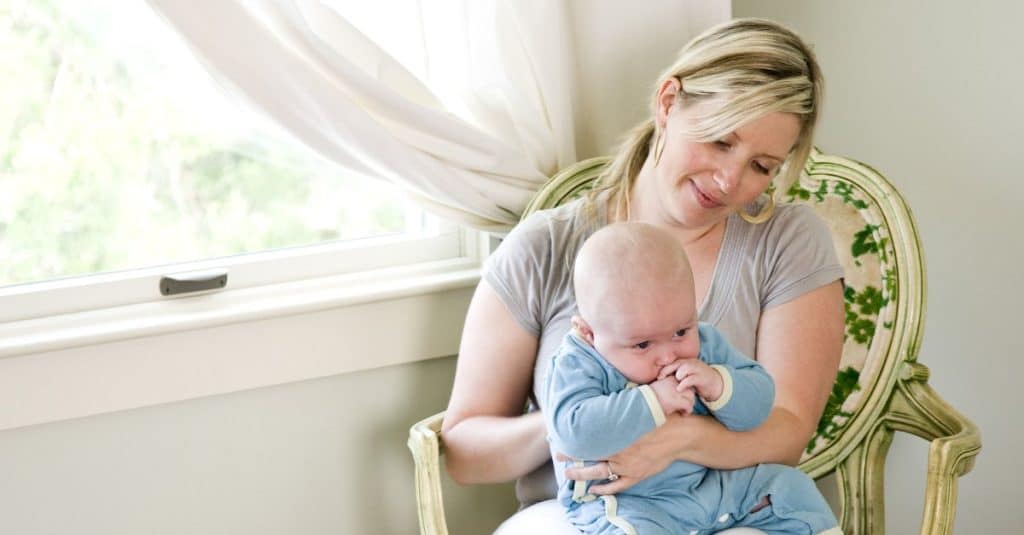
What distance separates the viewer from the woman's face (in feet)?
5.98

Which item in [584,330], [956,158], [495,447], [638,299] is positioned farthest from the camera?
[956,158]

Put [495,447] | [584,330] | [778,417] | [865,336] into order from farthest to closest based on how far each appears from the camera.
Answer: [865,336] → [495,447] → [778,417] → [584,330]

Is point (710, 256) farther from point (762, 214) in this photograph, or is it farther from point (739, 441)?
point (739, 441)

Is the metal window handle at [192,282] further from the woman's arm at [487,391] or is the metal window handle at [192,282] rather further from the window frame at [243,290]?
the woman's arm at [487,391]

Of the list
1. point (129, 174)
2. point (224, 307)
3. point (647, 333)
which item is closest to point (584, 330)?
point (647, 333)

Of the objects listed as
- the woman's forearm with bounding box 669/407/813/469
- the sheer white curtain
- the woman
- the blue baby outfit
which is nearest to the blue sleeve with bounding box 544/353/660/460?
the blue baby outfit

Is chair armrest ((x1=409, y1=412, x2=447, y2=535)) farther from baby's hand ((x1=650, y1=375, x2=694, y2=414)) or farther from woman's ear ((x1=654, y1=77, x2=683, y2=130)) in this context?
woman's ear ((x1=654, y1=77, x2=683, y2=130))

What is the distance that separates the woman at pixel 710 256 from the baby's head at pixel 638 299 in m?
0.24

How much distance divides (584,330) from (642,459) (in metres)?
0.20

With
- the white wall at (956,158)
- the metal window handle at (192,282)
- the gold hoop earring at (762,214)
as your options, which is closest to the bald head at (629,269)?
the gold hoop earring at (762,214)

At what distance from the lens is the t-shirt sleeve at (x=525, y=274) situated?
195 centimetres

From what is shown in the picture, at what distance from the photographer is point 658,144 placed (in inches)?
76.4

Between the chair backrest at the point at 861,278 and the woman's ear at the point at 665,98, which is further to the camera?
the chair backrest at the point at 861,278

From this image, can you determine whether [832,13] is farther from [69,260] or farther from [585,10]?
[69,260]
